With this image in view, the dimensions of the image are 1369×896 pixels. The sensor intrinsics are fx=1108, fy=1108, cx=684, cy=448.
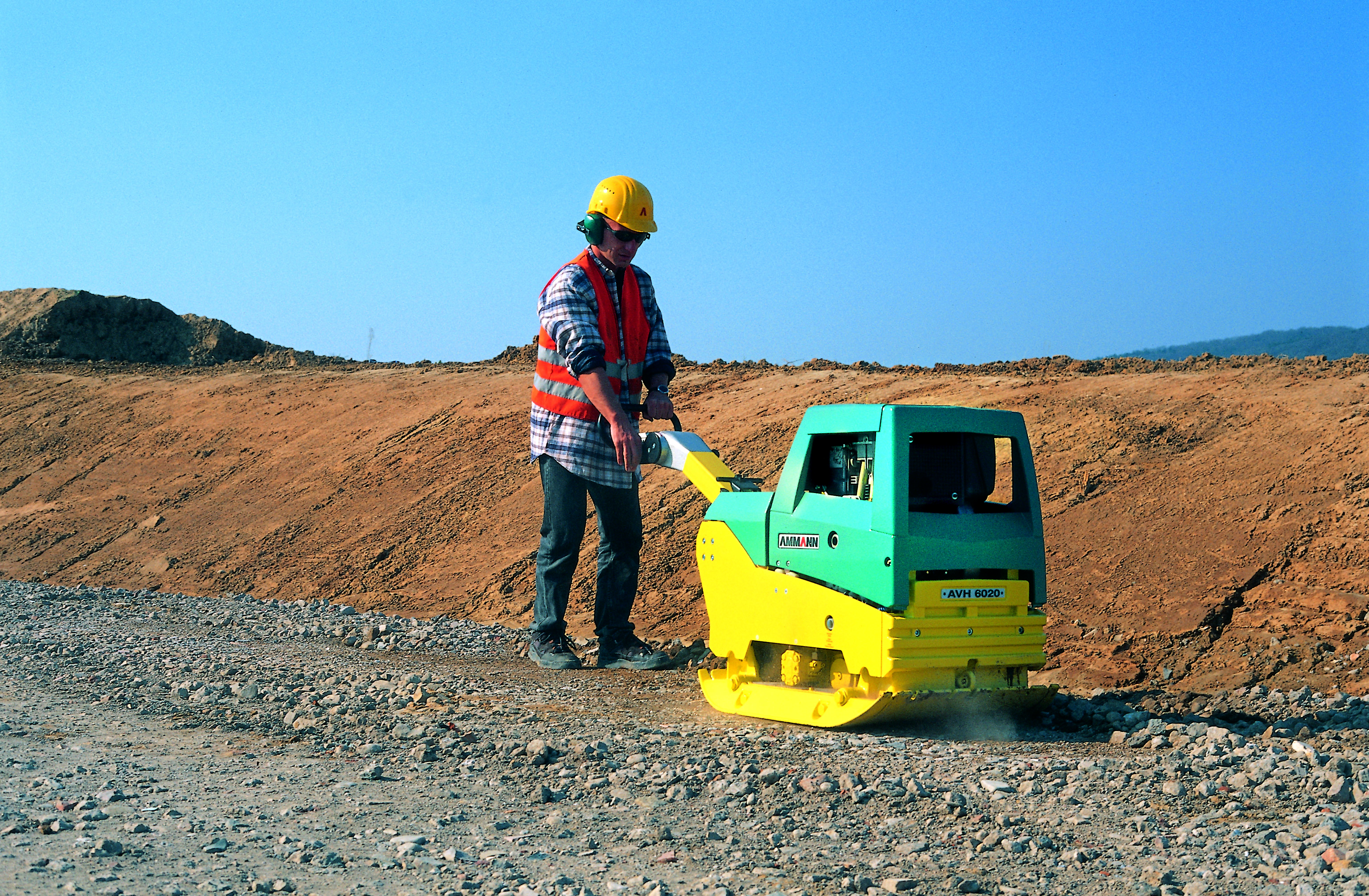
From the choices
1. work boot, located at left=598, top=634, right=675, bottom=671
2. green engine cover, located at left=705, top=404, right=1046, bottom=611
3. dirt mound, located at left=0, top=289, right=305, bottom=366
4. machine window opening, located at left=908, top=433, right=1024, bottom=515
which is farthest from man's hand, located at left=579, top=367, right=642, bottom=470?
dirt mound, located at left=0, top=289, right=305, bottom=366

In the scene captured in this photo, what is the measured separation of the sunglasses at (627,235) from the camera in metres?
6.07

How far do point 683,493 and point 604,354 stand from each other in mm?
3533

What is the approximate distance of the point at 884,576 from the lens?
14.6ft

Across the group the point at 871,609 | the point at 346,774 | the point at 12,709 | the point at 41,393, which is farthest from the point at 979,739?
the point at 41,393

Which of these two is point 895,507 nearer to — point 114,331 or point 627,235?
point 627,235

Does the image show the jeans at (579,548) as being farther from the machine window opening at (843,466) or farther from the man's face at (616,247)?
the machine window opening at (843,466)

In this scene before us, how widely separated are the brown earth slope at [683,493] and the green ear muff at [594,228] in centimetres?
278

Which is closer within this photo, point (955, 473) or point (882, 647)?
point (882, 647)

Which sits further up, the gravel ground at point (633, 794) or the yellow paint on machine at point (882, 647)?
the yellow paint on machine at point (882, 647)

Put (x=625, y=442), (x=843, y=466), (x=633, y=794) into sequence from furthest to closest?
1. (x=625, y=442)
2. (x=843, y=466)
3. (x=633, y=794)

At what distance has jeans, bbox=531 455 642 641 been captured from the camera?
6293 mm

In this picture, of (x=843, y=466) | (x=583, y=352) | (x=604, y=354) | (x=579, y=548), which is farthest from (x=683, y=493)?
(x=843, y=466)

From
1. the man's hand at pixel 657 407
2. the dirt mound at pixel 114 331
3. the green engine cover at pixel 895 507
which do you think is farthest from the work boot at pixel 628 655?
the dirt mound at pixel 114 331

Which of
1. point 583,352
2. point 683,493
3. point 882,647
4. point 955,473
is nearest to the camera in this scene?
point 882,647
